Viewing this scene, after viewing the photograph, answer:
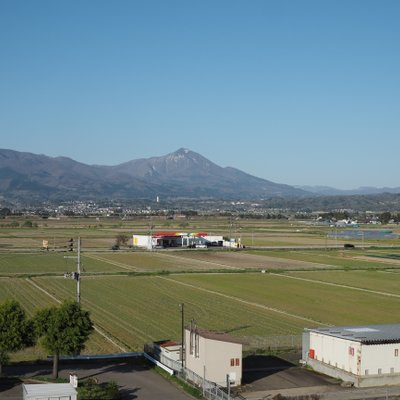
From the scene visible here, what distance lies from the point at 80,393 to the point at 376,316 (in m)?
19.1

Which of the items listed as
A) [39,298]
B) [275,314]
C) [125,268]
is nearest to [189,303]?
[275,314]

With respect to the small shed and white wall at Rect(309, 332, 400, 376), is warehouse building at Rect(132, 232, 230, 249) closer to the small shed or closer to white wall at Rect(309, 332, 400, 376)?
white wall at Rect(309, 332, 400, 376)

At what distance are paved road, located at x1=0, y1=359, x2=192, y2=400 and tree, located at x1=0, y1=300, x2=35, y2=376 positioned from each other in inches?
38.0

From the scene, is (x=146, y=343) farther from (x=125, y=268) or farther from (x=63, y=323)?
(x=125, y=268)

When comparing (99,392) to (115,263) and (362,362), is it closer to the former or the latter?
(362,362)

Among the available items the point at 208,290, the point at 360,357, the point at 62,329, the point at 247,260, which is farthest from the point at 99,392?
the point at 247,260

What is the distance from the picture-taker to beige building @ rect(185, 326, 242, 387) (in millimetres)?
21062

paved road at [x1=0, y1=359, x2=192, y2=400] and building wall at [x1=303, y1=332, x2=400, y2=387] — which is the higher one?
building wall at [x1=303, y1=332, x2=400, y2=387]

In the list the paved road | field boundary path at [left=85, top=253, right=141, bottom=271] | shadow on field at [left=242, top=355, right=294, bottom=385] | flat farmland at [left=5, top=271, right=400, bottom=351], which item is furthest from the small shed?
field boundary path at [left=85, top=253, right=141, bottom=271]

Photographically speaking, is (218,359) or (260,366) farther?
(260,366)

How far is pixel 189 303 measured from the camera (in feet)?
122

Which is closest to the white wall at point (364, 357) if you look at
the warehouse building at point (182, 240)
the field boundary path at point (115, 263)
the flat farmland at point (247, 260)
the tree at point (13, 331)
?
the tree at point (13, 331)

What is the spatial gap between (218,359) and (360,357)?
14.9ft

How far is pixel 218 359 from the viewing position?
69.7ft
